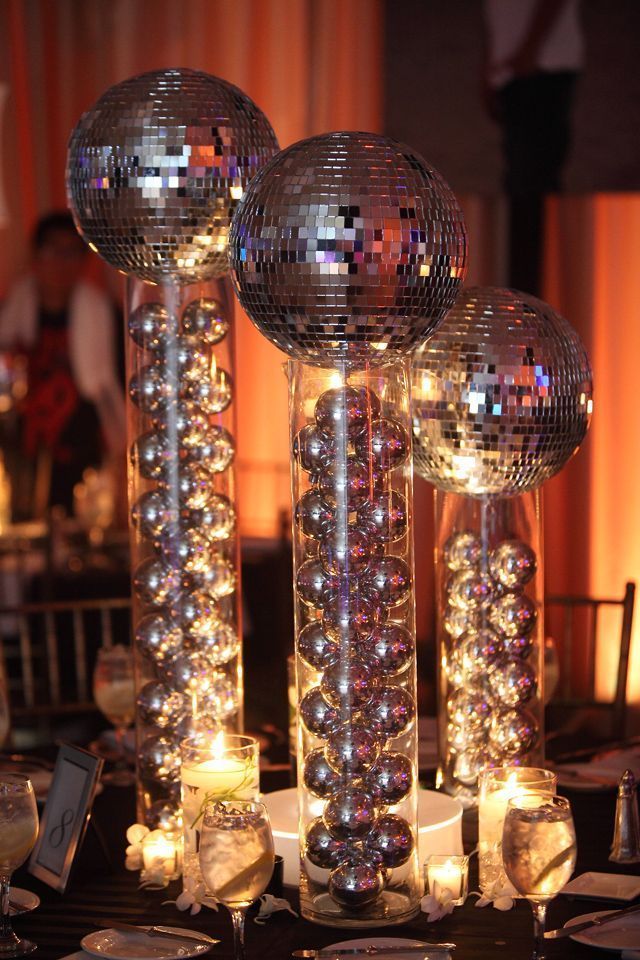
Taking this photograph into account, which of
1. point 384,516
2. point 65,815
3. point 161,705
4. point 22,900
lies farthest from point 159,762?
point 384,516

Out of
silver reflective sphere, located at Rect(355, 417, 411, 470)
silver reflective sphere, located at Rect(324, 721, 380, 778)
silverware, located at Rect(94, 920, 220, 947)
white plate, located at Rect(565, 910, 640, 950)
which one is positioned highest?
silver reflective sphere, located at Rect(355, 417, 411, 470)

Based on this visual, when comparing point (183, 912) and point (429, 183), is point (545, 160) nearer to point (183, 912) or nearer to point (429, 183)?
point (429, 183)

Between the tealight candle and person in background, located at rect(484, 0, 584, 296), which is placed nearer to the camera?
the tealight candle

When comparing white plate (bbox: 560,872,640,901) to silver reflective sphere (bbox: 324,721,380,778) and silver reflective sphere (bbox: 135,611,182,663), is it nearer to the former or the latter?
silver reflective sphere (bbox: 324,721,380,778)

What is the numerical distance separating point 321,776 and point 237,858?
0.23 metres

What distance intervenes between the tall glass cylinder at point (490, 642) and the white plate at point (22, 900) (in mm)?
573

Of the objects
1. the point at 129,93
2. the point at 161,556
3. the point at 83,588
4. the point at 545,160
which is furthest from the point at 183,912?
the point at 545,160

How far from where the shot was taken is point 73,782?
5.50 ft

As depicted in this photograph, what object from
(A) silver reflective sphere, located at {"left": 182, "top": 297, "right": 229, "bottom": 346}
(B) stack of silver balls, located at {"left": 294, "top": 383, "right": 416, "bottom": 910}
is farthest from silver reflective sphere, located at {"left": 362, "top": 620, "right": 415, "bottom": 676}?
(A) silver reflective sphere, located at {"left": 182, "top": 297, "right": 229, "bottom": 346}

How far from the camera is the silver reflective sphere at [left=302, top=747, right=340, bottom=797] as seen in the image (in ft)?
4.99

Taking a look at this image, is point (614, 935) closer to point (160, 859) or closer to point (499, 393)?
point (160, 859)

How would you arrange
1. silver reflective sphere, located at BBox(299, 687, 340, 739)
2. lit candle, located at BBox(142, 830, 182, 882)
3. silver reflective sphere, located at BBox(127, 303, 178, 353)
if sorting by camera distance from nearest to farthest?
silver reflective sphere, located at BBox(299, 687, 340, 739) < lit candle, located at BBox(142, 830, 182, 882) < silver reflective sphere, located at BBox(127, 303, 178, 353)

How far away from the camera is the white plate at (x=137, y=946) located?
53.3 inches

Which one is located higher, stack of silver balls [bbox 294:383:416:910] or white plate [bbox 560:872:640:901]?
stack of silver balls [bbox 294:383:416:910]
